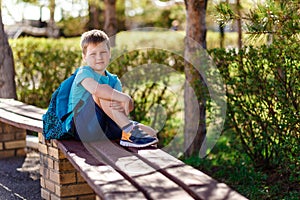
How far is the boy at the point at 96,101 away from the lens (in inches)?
149

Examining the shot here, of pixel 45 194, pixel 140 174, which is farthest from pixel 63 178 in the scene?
pixel 140 174

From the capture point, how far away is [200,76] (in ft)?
17.7

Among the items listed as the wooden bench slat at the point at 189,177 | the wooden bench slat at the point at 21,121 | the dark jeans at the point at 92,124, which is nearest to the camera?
the wooden bench slat at the point at 189,177

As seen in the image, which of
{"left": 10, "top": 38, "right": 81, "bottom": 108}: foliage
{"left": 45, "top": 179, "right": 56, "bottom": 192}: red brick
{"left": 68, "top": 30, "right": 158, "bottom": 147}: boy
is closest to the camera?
{"left": 68, "top": 30, "right": 158, "bottom": 147}: boy

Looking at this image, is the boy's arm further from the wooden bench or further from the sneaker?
the wooden bench

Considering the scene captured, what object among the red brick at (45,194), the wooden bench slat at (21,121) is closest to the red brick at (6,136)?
the wooden bench slat at (21,121)

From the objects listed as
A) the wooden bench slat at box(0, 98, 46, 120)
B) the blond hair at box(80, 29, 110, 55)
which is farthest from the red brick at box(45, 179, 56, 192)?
the blond hair at box(80, 29, 110, 55)

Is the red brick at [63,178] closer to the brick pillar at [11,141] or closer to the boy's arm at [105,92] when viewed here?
the boy's arm at [105,92]

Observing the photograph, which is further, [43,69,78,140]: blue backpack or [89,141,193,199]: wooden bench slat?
[43,69,78,140]: blue backpack

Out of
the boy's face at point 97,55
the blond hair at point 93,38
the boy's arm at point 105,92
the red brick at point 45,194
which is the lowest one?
the red brick at point 45,194

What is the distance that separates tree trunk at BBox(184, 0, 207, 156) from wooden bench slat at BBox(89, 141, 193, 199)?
1934 millimetres

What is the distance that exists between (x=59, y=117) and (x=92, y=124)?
308 millimetres

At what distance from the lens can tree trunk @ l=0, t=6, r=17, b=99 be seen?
6738 millimetres

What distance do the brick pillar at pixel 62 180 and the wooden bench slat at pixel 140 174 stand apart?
→ 38cm
